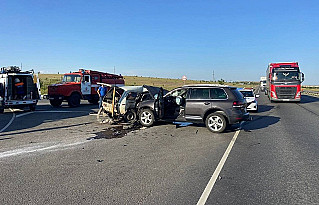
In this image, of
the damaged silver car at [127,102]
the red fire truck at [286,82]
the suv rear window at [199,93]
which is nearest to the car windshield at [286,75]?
the red fire truck at [286,82]

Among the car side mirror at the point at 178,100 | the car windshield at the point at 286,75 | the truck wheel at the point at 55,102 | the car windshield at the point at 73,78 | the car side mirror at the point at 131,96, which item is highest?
the car windshield at the point at 286,75

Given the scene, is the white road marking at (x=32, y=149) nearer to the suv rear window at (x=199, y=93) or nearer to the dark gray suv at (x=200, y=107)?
the dark gray suv at (x=200, y=107)

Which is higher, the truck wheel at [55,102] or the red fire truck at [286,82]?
the red fire truck at [286,82]

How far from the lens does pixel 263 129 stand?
9344 mm

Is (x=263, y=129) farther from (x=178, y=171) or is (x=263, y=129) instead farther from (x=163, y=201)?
(x=163, y=201)

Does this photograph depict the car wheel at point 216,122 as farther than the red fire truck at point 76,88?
No

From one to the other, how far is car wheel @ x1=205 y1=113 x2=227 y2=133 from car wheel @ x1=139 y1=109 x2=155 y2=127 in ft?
7.01

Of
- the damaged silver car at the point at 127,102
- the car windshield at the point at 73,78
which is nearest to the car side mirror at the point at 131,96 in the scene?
the damaged silver car at the point at 127,102

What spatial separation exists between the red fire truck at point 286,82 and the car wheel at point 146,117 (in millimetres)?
15275

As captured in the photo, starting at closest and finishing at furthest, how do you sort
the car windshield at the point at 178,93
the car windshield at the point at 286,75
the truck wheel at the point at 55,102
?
1. the car windshield at the point at 178,93
2. the truck wheel at the point at 55,102
3. the car windshield at the point at 286,75

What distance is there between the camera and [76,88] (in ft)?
57.9

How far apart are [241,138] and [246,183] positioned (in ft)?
11.9

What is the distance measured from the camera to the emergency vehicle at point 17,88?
1347cm

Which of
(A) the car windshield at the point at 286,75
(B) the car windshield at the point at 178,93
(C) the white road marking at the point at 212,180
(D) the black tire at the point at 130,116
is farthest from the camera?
A: (A) the car windshield at the point at 286,75
